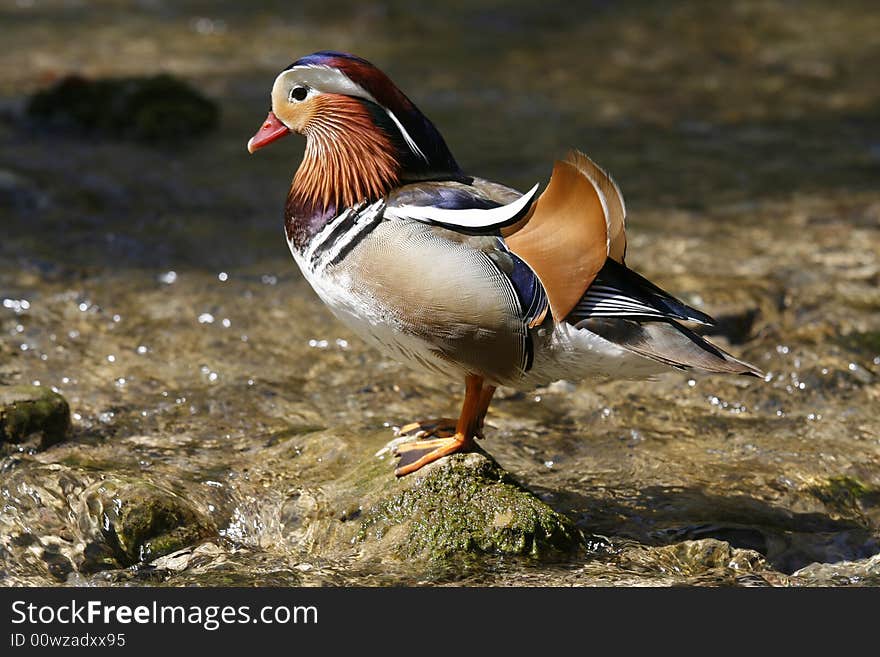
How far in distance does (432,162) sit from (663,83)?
20.2ft

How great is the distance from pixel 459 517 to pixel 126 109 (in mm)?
5329

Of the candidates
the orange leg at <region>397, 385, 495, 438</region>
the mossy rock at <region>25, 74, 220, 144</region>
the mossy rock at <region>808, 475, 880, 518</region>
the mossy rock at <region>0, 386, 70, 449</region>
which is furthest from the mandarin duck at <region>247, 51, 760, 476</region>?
the mossy rock at <region>25, 74, 220, 144</region>

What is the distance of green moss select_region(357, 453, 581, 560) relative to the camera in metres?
3.74

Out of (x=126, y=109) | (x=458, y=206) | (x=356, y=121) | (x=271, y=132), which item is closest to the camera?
(x=458, y=206)

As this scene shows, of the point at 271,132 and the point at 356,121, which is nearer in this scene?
the point at 356,121

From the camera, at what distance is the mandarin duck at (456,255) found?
356 centimetres

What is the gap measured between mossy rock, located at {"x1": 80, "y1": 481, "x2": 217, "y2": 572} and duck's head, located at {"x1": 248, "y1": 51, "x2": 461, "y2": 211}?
116 cm

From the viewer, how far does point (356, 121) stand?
12.4 ft

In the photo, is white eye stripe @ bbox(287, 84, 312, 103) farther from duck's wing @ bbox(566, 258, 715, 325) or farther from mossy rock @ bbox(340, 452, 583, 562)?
mossy rock @ bbox(340, 452, 583, 562)

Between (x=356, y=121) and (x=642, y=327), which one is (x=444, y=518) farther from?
(x=356, y=121)

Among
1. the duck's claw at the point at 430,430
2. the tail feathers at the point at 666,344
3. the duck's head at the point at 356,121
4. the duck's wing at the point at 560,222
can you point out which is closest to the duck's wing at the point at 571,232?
the duck's wing at the point at 560,222

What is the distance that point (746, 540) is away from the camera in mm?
3996

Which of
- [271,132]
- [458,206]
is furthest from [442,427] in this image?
[271,132]

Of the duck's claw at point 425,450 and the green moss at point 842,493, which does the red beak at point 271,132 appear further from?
the green moss at point 842,493
